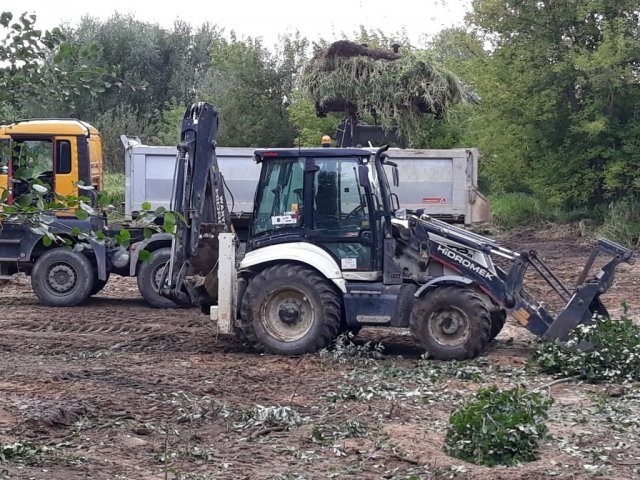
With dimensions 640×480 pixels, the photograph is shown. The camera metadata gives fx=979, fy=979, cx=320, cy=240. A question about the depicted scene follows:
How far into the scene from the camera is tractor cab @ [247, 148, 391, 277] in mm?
10820

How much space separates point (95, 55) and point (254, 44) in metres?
30.0

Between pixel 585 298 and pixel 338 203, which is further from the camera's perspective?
pixel 338 203

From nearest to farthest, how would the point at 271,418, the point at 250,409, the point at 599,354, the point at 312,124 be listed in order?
1. the point at 271,418
2. the point at 250,409
3. the point at 599,354
4. the point at 312,124

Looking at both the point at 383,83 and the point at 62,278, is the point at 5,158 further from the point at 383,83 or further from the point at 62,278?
the point at 383,83

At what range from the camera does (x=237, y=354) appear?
1130 cm

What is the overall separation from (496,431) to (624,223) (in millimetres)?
16726

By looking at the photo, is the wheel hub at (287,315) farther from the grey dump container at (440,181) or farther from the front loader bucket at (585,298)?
the grey dump container at (440,181)

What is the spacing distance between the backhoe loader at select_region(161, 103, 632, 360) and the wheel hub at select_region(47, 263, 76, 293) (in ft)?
14.4

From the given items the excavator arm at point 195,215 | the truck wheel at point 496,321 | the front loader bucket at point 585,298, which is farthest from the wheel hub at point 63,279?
the front loader bucket at point 585,298

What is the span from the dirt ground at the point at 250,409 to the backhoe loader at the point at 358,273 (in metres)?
0.40

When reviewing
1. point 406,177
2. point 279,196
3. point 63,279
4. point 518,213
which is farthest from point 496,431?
point 518,213

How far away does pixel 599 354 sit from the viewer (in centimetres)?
990

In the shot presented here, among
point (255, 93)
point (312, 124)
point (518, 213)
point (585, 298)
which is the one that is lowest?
point (585, 298)

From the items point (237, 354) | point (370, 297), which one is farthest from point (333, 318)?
point (237, 354)
